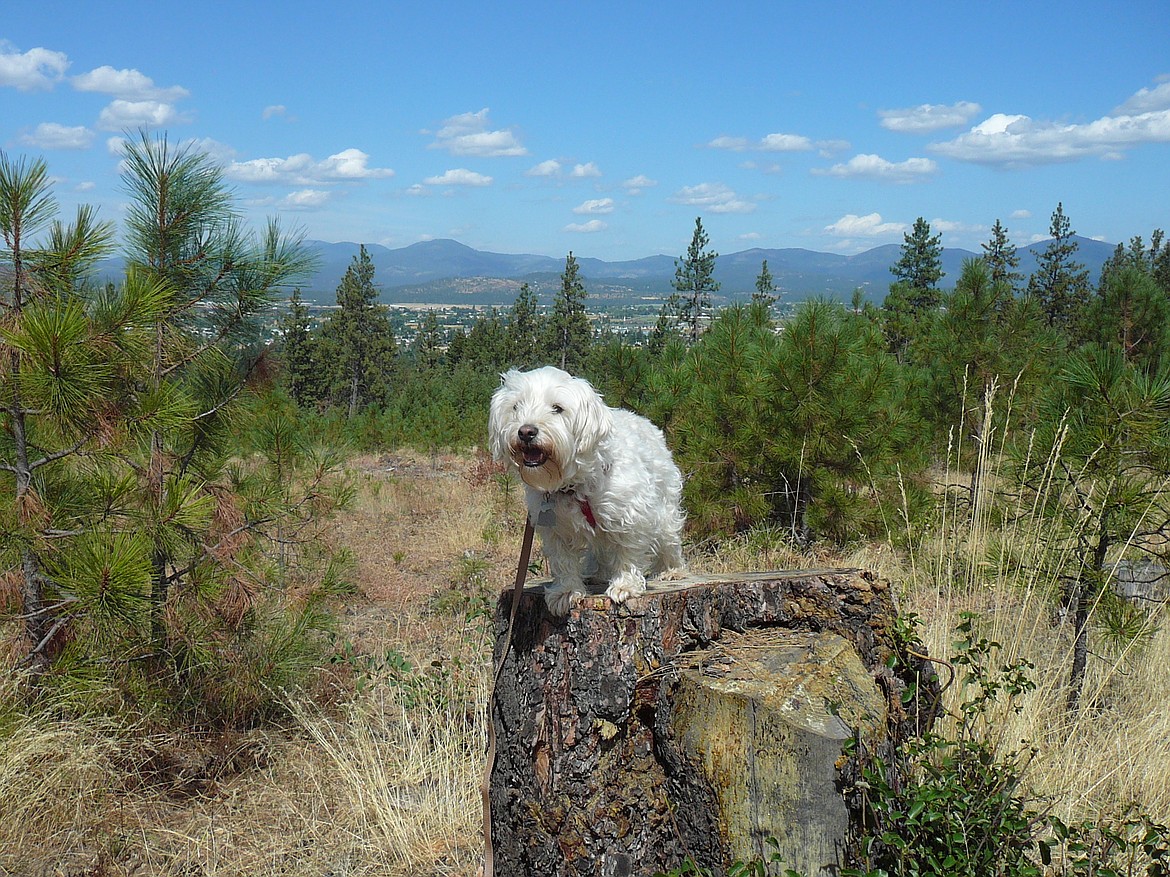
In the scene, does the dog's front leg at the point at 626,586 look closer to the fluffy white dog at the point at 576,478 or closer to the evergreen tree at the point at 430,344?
the fluffy white dog at the point at 576,478

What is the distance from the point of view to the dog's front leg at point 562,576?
320 cm

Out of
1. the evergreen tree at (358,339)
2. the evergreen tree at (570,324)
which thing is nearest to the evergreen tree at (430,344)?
the evergreen tree at (358,339)

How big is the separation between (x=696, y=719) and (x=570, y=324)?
52.2 m

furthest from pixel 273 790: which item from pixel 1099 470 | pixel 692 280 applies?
pixel 692 280

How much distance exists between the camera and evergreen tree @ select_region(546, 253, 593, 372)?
174 ft

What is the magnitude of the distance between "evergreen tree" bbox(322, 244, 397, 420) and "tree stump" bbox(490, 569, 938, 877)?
51849 mm

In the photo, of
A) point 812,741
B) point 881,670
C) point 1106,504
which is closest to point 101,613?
point 812,741

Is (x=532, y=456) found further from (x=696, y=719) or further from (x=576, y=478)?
(x=696, y=719)

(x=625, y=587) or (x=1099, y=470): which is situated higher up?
(x=1099, y=470)

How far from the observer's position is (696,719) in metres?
2.88

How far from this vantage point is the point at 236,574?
466cm

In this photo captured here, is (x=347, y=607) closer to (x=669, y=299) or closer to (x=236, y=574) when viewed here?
(x=236, y=574)

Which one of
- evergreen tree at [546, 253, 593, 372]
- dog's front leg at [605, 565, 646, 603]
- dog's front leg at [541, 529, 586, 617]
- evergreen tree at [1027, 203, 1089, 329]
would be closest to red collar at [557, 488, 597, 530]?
dog's front leg at [541, 529, 586, 617]

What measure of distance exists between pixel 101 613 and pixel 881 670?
148 inches
